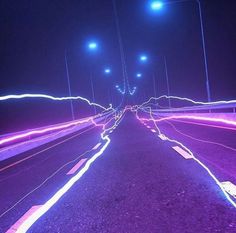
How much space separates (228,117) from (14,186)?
16.3m

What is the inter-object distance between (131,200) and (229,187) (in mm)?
1625

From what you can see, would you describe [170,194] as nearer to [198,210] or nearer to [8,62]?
[198,210]

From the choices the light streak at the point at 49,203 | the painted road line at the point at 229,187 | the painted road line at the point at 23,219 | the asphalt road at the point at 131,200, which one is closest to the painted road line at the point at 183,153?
the asphalt road at the point at 131,200

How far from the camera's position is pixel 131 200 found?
6000 mm

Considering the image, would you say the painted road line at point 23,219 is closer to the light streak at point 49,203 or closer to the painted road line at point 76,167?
the light streak at point 49,203

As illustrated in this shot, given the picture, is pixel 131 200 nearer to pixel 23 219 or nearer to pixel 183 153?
pixel 23 219

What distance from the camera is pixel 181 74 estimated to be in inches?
2490

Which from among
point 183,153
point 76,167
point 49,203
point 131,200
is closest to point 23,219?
point 49,203

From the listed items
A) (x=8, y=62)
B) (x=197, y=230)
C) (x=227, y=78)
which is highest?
(x=8, y=62)

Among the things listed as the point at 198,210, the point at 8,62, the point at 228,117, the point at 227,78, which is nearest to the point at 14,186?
the point at 198,210

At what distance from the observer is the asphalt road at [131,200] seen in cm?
475

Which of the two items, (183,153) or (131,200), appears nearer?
(131,200)

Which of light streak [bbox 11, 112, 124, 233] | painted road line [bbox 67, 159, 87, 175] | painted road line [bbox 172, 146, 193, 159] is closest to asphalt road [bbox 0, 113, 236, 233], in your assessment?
light streak [bbox 11, 112, 124, 233]

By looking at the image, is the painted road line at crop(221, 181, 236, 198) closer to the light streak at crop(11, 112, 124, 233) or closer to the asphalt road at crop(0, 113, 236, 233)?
the asphalt road at crop(0, 113, 236, 233)
